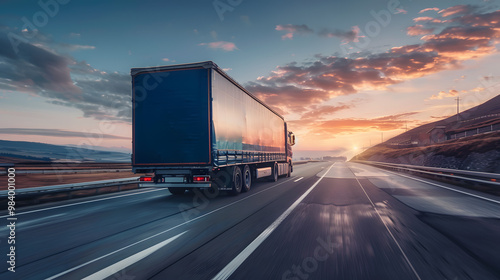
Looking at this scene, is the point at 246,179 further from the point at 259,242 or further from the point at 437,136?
the point at 437,136

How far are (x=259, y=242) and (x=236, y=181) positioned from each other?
697cm

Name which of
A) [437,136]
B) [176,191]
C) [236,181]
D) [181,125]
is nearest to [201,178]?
[181,125]

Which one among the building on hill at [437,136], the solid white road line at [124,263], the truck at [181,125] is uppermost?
the building on hill at [437,136]

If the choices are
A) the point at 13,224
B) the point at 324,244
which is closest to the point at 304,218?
the point at 324,244

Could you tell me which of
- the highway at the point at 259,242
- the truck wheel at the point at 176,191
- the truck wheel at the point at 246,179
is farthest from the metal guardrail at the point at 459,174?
the truck wheel at the point at 176,191

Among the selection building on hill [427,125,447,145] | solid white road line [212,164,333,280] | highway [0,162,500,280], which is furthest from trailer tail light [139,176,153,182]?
building on hill [427,125,447,145]

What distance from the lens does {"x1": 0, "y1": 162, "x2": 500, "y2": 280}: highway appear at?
3803 mm

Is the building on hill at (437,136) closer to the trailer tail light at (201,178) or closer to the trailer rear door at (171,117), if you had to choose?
the trailer tail light at (201,178)

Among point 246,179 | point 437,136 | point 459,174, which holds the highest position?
point 437,136

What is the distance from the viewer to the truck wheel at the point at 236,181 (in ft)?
38.3

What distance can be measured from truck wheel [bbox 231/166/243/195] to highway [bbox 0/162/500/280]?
2796mm

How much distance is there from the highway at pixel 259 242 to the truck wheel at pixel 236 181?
2.80 m

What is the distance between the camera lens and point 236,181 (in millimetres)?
11992

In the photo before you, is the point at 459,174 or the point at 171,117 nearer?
the point at 171,117
